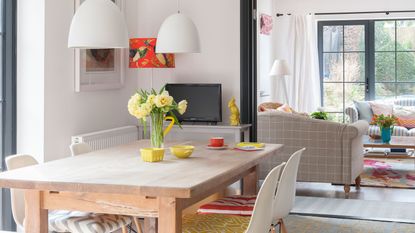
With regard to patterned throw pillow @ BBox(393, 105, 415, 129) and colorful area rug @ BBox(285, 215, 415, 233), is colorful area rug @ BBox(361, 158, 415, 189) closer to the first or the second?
patterned throw pillow @ BBox(393, 105, 415, 129)

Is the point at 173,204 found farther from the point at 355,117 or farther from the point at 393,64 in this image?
the point at 393,64

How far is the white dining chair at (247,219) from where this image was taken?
10.4 ft

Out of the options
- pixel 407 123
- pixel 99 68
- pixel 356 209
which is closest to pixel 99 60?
pixel 99 68

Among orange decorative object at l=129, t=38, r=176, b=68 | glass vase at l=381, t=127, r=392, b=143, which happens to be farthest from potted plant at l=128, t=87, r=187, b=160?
glass vase at l=381, t=127, r=392, b=143

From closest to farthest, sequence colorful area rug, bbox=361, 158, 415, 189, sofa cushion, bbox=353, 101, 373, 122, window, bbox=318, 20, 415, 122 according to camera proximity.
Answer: colorful area rug, bbox=361, 158, 415, 189
sofa cushion, bbox=353, 101, 373, 122
window, bbox=318, 20, 415, 122

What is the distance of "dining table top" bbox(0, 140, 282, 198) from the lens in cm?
313

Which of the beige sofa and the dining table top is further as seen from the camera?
the beige sofa

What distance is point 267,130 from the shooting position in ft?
23.0

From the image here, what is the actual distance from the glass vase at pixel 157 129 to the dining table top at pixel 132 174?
0.12 meters

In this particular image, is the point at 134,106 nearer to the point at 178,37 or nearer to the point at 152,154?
the point at 152,154

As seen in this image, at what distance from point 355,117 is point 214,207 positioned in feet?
21.8

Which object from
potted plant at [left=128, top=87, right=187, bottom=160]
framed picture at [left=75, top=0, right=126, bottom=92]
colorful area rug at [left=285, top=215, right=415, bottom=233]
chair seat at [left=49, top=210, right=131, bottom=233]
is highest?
framed picture at [left=75, top=0, right=126, bottom=92]

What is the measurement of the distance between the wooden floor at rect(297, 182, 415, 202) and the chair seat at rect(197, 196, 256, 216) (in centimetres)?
297

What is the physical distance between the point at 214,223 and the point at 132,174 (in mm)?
583
